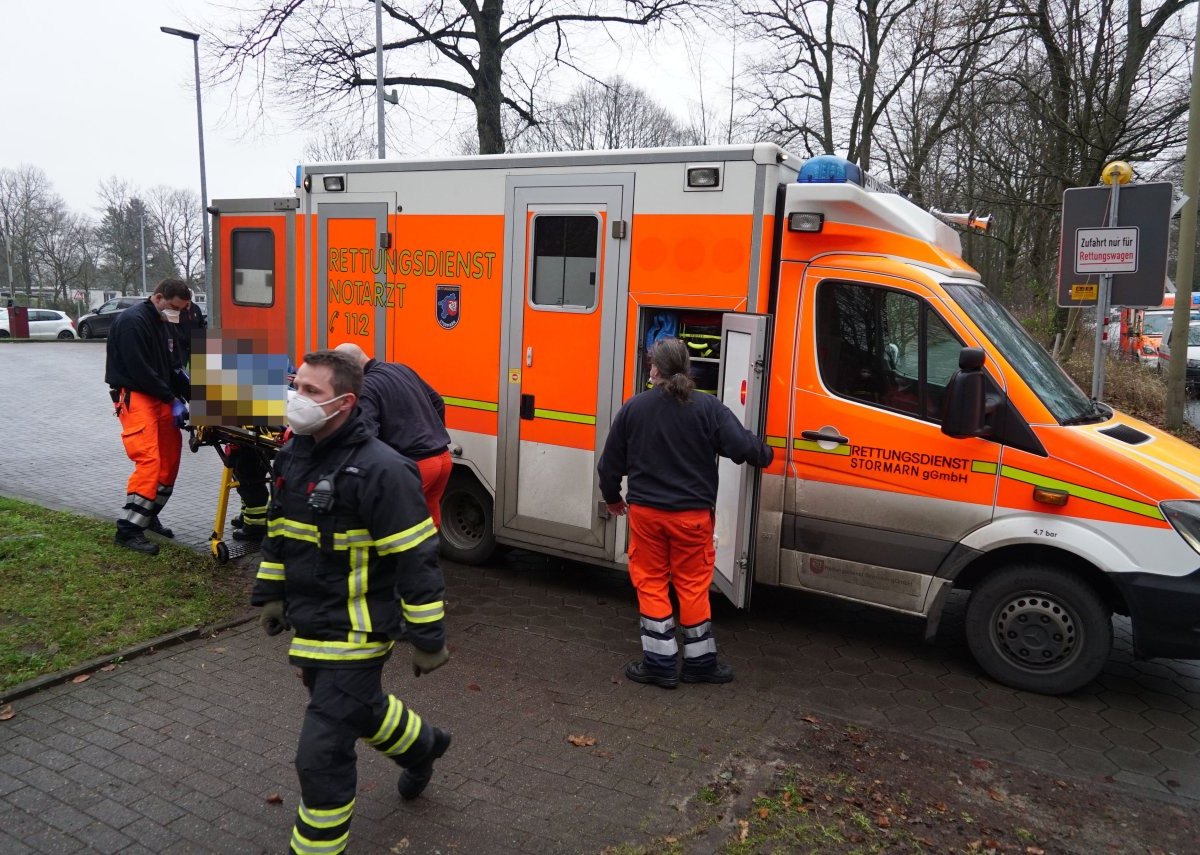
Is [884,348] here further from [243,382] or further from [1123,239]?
[1123,239]

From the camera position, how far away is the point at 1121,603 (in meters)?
4.73

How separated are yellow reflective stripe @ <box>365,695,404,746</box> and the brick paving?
43cm

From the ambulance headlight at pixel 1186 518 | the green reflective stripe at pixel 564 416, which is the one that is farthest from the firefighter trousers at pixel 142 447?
the ambulance headlight at pixel 1186 518

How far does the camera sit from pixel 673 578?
4.95 meters

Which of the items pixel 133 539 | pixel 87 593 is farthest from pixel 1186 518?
pixel 133 539

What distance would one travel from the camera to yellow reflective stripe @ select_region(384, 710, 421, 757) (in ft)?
10.8

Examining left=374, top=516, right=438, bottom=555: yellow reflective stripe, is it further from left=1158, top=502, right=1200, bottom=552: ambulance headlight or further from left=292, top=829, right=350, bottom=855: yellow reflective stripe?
left=1158, top=502, right=1200, bottom=552: ambulance headlight

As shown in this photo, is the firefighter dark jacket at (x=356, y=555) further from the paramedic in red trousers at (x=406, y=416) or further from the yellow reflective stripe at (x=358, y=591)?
the paramedic in red trousers at (x=406, y=416)

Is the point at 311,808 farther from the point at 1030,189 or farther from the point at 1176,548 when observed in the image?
the point at 1030,189

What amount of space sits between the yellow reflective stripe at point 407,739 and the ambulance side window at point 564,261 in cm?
320

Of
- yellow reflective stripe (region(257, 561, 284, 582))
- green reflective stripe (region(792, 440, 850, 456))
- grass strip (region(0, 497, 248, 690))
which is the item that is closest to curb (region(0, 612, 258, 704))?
grass strip (region(0, 497, 248, 690))

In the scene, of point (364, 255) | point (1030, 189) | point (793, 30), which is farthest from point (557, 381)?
point (793, 30)

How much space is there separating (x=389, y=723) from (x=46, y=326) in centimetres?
3906

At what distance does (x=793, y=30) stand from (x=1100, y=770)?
72.5 ft
